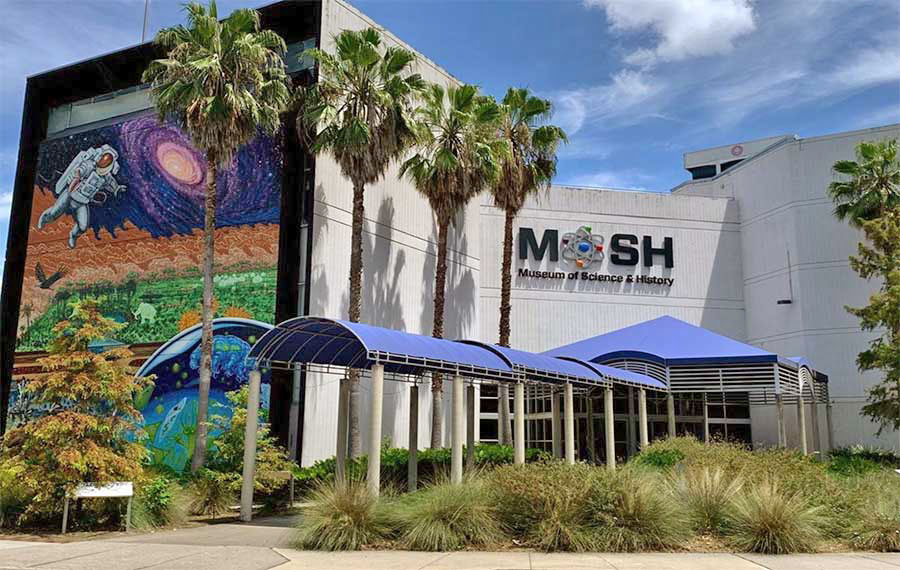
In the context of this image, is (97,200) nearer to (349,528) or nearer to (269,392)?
(269,392)

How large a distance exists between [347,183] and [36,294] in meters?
14.3

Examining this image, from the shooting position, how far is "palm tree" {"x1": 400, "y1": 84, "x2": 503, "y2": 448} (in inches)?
1022

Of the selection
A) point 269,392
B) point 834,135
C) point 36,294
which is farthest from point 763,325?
point 36,294

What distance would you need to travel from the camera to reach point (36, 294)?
3062 cm

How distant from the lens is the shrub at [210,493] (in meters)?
17.4

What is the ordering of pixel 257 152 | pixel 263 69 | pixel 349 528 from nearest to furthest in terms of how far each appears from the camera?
pixel 349 528
pixel 263 69
pixel 257 152

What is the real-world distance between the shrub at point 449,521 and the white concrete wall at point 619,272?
886 inches

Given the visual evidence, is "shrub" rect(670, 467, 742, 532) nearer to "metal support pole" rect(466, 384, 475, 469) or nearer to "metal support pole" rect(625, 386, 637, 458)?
"metal support pole" rect(466, 384, 475, 469)

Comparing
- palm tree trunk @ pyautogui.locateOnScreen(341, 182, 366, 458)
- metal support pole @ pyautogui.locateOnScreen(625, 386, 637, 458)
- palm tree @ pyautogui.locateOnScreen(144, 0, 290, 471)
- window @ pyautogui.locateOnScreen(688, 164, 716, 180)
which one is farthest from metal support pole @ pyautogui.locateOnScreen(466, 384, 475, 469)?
window @ pyautogui.locateOnScreen(688, 164, 716, 180)

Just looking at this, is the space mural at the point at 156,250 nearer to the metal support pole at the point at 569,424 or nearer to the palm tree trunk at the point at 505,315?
the palm tree trunk at the point at 505,315

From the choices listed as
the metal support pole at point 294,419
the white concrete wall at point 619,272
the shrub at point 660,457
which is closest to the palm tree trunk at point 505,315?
the white concrete wall at point 619,272

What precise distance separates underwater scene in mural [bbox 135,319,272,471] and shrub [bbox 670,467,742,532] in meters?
13.9

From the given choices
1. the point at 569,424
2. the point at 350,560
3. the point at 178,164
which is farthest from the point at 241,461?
the point at 178,164

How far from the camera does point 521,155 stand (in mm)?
29297
